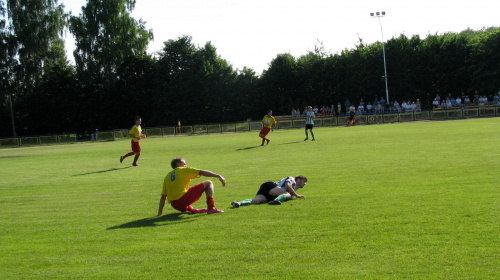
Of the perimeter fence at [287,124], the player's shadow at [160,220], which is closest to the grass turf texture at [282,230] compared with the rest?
the player's shadow at [160,220]

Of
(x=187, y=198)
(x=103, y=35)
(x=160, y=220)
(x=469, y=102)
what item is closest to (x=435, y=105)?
(x=469, y=102)

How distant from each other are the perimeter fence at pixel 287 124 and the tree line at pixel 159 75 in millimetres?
12460

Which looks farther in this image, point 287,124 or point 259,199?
point 287,124

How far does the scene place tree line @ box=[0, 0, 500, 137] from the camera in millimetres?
59781

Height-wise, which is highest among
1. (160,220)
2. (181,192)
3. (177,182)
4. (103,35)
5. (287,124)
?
(103,35)

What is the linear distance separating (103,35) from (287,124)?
97.7 ft

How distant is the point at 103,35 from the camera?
63.8 m

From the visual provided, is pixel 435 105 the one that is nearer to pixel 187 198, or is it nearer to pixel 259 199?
pixel 259 199

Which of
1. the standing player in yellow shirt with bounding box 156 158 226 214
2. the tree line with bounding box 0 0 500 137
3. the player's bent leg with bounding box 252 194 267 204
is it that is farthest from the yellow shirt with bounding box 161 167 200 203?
the tree line with bounding box 0 0 500 137

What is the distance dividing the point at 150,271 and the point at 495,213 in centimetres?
534

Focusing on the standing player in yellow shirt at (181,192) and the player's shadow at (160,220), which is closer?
the player's shadow at (160,220)

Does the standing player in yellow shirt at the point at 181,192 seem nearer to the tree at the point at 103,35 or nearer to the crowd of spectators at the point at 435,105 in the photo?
the crowd of spectators at the point at 435,105

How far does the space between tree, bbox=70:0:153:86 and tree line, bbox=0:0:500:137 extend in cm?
13

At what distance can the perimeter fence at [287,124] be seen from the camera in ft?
150
